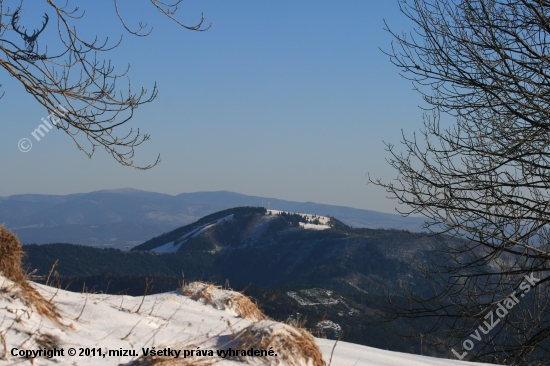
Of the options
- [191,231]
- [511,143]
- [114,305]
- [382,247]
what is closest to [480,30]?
[511,143]

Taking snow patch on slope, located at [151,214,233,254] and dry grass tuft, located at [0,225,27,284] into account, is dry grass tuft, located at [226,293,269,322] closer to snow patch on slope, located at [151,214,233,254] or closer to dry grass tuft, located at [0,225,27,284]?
dry grass tuft, located at [0,225,27,284]

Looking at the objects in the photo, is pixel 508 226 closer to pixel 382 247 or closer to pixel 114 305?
pixel 114 305

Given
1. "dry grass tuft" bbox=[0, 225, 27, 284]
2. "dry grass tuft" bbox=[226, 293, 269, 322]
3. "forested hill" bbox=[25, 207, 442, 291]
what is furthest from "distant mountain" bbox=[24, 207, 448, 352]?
"dry grass tuft" bbox=[0, 225, 27, 284]

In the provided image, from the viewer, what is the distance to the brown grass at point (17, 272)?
13.2ft

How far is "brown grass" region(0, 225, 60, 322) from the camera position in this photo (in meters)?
4.03

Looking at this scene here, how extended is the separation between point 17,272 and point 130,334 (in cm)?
131

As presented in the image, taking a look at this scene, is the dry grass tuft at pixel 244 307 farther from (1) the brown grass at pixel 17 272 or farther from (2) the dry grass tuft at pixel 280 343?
(1) the brown grass at pixel 17 272

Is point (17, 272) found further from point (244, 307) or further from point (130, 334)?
point (244, 307)

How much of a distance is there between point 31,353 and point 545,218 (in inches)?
252

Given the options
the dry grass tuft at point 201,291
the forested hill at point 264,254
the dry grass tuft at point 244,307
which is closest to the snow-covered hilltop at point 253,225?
the forested hill at point 264,254

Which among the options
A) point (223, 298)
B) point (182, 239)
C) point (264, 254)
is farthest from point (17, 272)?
point (182, 239)

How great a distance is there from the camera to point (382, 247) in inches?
5364

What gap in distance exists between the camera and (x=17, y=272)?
452 cm

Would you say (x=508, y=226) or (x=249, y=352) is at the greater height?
(x=508, y=226)
